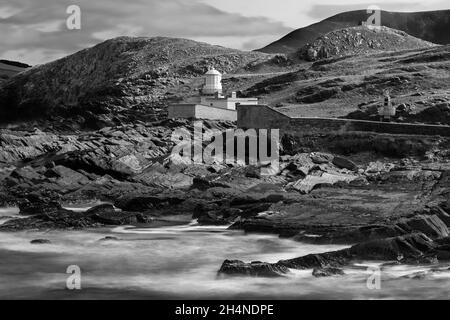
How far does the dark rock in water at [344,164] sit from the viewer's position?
4309 cm

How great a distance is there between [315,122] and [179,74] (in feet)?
182

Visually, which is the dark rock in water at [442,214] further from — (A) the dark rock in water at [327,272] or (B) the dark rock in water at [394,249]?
(A) the dark rock in water at [327,272]

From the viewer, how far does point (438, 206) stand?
28.9 m

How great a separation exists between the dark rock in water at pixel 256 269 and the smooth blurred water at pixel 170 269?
1.09 ft

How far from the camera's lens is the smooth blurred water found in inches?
809

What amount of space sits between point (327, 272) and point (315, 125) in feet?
105

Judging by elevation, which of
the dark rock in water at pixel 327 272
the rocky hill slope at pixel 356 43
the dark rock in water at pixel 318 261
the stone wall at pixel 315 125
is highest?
the rocky hill slope at pixel 356 43

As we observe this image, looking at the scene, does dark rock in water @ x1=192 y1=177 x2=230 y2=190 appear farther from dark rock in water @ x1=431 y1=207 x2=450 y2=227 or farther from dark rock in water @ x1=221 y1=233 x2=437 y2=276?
dark rock in water @ x1=221 y1=233 x2=437 y2=276

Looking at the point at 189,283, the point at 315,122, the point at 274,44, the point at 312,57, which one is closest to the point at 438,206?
the point at 189,283

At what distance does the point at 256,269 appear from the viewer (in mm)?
21859

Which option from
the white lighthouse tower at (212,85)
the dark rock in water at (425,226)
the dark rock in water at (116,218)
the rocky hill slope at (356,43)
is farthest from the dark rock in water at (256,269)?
the rocky hill slope at (356,43)
